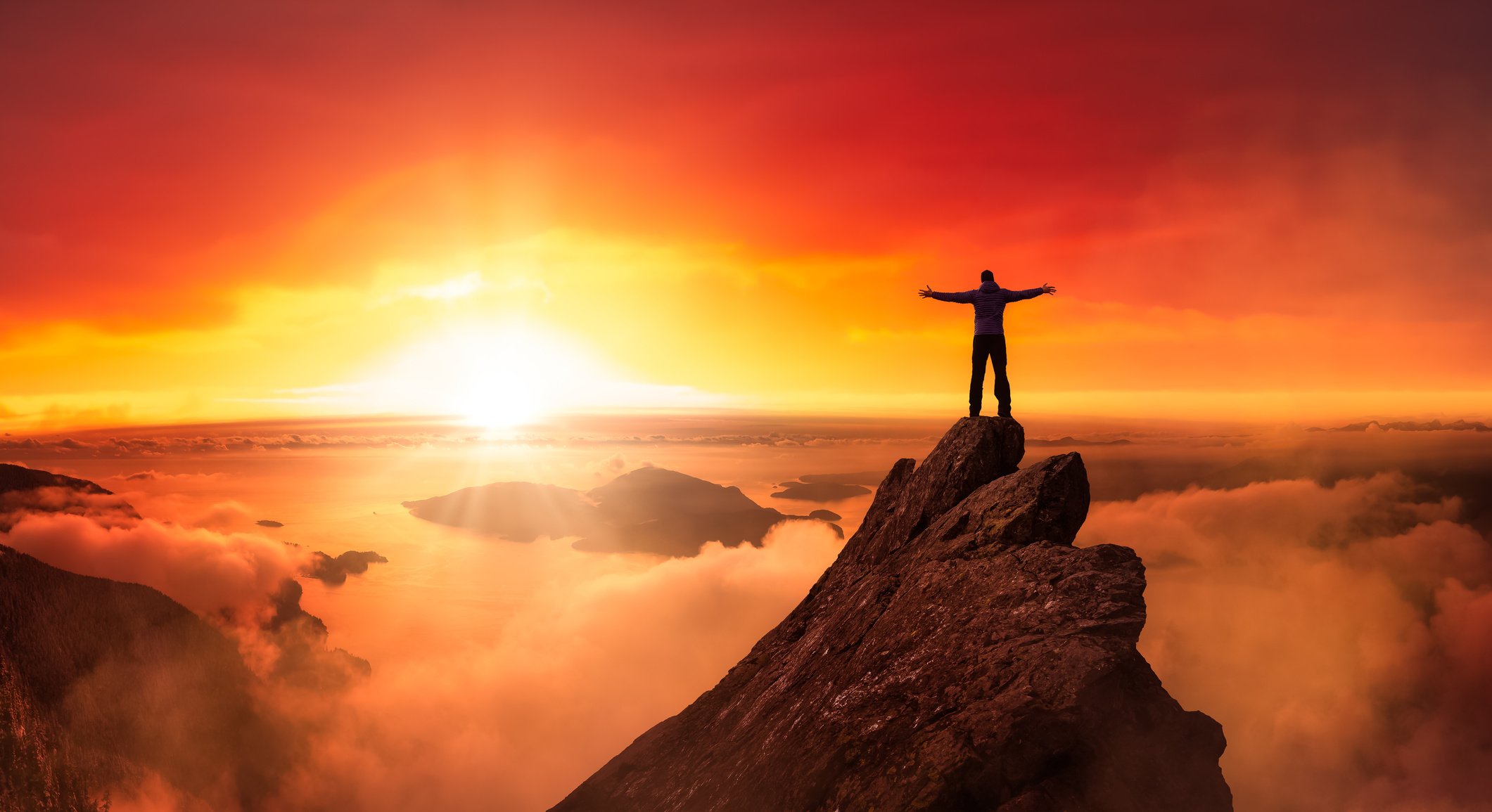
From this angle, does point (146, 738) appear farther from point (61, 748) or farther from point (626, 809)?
point (626, 809)

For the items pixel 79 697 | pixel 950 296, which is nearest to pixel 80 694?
pixel 79 697

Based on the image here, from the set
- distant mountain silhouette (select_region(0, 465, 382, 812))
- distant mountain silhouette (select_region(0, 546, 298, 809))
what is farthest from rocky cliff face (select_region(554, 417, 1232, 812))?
distant mountain silhouette (select_region(0, 546, 298, 809))

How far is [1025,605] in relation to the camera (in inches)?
877

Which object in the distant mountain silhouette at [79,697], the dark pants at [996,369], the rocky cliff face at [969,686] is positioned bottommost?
the distant mountain silhouette at [79,697]

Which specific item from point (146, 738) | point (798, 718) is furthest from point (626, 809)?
point (146, 738)

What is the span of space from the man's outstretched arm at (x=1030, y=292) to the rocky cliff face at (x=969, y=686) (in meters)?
5.30

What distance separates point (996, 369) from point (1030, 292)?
11.8 feet

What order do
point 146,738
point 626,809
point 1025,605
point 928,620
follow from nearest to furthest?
point 1025,605
point 928,620
point 626,809
point 146,738

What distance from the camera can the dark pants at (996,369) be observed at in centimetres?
3281

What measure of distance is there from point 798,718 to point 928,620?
6300 mm

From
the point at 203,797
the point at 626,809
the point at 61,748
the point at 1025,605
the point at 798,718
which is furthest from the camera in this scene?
the point at 203,797

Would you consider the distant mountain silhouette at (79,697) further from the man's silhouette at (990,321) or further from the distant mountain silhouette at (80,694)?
the man's silhouette at (990,321)

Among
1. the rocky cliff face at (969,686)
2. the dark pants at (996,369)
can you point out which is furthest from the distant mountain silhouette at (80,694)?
the dark pants at (996,369)

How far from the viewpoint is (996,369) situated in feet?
109
